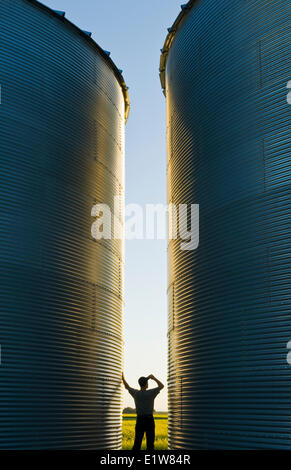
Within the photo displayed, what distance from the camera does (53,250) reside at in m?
10.1

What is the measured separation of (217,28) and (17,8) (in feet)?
13.3

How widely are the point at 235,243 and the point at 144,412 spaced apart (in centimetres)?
304

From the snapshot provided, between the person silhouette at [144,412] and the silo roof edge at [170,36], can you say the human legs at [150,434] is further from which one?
the silo roof edge at [170,36]

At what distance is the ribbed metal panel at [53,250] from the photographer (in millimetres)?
9102

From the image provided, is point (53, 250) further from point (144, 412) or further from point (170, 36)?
point (170, 36)

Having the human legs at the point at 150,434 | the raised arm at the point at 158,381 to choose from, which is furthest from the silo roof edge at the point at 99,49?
the human legs at the point at 150,434

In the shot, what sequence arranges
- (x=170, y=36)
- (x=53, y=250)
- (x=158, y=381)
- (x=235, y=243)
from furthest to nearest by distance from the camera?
(x=170, y=36) < (x=53, y=250) < (x=158, y=381) < (x=235, y=243)

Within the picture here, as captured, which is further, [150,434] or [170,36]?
[170,36]

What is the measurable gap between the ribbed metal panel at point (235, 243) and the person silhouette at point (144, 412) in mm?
760

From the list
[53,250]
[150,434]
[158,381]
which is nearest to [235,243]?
[158,381]

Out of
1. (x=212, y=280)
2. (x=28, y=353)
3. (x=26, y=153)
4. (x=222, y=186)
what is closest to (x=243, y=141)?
(x=222, y=186)

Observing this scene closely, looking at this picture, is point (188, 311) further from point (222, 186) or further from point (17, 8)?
point (17, 8)

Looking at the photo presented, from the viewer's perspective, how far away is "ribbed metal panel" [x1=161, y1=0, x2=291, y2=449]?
7.53 metres

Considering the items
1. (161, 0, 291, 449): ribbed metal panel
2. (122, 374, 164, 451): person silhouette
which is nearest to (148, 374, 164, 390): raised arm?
(122, 374, 164, 451): person silhouette
